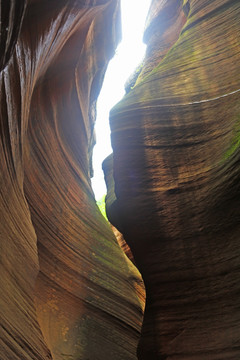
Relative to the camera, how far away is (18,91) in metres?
3.76

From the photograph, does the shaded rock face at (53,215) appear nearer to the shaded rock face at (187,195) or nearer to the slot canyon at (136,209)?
the slot canyon at (136,209)

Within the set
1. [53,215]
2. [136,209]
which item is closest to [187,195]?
[136,209]

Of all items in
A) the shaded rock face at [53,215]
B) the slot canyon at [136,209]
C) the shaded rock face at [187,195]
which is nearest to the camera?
the shaded rock face at [53,215]

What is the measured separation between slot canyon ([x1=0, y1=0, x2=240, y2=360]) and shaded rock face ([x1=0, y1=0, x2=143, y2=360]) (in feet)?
0.06

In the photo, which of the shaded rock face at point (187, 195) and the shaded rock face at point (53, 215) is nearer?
the shaded rock face at point (53, 215)

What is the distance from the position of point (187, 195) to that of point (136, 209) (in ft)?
2.33

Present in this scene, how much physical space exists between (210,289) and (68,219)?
225 centimetres

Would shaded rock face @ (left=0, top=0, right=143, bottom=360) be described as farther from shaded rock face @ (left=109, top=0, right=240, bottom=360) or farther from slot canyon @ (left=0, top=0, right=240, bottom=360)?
shaded rock face @ (left=109, top=0, right=240, bottom=360)

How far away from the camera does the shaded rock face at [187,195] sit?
179 inches

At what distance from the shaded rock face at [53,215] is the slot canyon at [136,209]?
0.02 meters

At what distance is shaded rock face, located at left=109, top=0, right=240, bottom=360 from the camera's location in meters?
4.56

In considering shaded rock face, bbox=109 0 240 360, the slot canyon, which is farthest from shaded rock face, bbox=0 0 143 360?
shaded rock face, bbox=109 0 240 360

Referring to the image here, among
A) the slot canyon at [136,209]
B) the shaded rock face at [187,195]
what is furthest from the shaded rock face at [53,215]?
the shaded rock face at [187,195]

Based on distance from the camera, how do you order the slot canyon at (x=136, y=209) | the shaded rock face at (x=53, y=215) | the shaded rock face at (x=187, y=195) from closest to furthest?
the shaded rock face at (x=53, y=215)
the slot canyon at (x=136, y=209)
the shaded rock face at (x=187, y=195)
